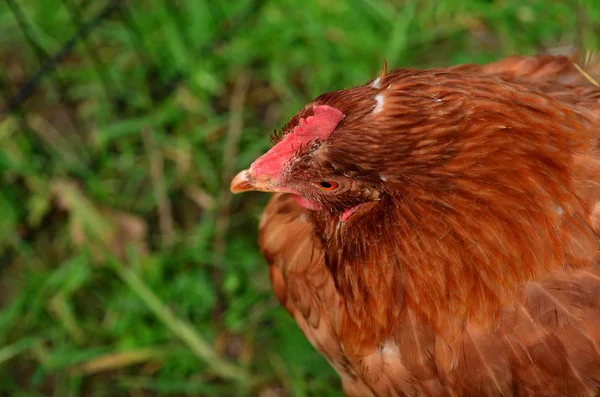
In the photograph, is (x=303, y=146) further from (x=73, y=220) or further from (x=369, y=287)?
(x=73, y=220)

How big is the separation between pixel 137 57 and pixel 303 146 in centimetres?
155

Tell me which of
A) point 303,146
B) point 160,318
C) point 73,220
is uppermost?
point 303,146

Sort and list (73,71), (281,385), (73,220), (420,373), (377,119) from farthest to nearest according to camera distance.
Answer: (73,71), (73,220), (281,385), (420,373), (377,119)

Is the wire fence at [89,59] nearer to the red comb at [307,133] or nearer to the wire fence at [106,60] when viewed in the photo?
the wire fence at [106,60]

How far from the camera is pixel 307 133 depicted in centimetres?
113

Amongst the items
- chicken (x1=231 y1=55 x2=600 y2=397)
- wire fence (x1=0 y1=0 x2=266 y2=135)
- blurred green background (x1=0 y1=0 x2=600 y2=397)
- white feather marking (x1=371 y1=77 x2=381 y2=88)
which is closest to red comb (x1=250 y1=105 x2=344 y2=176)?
chicken (x1=231 y1=55 x2=600 y2=397)

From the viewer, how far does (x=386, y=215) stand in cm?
116

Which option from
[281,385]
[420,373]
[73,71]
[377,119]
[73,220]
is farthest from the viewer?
[73,71]

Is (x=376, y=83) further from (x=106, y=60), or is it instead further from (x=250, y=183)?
(x=106, y=60)

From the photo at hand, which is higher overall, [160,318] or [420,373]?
[420,373]

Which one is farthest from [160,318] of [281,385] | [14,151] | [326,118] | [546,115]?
[546,115]

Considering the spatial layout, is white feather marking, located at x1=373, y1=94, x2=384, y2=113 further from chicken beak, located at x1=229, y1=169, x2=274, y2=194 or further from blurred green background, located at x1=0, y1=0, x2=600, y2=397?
blurred green background, located at x1=0, y1=0, x2=600, y2=397

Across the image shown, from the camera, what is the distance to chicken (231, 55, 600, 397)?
110 centimetres

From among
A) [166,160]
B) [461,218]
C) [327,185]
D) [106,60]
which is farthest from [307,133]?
[106,60]
